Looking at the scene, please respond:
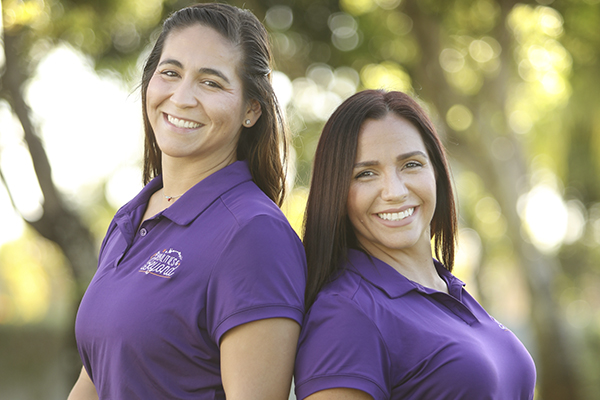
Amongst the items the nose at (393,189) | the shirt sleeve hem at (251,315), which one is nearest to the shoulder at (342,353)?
the shirt sleeve hem at (251,315)

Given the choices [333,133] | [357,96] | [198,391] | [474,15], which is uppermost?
[474,15]

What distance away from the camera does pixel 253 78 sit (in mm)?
2178

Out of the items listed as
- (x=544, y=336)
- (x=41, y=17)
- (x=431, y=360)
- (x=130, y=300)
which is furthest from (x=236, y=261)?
(x=544, y=336)

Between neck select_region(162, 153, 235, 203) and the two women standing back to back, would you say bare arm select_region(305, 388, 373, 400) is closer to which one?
the two women standing back to back

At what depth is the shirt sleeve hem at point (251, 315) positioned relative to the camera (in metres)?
1.67

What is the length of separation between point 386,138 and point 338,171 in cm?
22

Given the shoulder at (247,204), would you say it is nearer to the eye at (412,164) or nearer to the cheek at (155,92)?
the cheek at (155,92)

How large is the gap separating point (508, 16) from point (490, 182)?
228 centimetres

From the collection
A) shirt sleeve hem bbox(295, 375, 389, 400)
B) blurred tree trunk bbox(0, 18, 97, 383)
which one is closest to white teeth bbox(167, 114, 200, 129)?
shirt sleeve hem bbox(295, 375, 389, 400)

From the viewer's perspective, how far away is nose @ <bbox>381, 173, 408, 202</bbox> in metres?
2.13

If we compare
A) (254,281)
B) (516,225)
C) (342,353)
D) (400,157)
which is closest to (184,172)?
(254,281)

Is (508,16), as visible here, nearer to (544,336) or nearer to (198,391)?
(544,336)

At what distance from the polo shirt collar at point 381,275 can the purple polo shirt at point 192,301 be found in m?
0.29

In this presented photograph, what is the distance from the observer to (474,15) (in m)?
7.84
